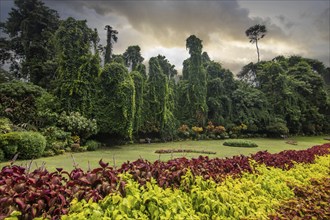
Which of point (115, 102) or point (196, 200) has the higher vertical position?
point (115, 102)

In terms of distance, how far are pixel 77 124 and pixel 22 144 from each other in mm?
4419

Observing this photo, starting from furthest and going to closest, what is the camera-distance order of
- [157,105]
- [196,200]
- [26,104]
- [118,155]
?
[157,105] < [26,104] < [118,155] < [196,200]

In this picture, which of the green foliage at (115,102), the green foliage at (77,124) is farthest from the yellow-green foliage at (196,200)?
the green foliage at (115,102)

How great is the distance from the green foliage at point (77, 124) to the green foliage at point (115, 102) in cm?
122

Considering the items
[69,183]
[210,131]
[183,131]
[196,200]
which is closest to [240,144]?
[183,131]

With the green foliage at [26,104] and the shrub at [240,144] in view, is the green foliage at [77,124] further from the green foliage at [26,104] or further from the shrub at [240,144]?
the shrub at [240,144]

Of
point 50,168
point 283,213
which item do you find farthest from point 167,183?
point 50,168

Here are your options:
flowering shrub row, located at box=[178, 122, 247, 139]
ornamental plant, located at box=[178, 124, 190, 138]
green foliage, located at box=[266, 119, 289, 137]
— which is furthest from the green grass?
green foliage, located at box=[266, 119, 289, 137]

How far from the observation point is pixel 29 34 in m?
32.7

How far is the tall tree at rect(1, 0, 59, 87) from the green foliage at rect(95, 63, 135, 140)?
630 inches

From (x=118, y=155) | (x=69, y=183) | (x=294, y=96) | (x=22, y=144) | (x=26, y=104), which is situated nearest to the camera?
(x=69, y=183)

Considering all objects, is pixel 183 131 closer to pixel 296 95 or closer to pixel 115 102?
pixel 115 102

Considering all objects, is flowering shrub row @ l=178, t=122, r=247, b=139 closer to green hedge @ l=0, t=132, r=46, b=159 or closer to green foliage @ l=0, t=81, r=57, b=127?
green foliage @ l=0, t=81, r=57, b=127

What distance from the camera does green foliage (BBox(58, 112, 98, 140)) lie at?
589 inches
